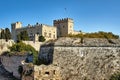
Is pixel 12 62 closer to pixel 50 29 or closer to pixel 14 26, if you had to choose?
pixel 50 29

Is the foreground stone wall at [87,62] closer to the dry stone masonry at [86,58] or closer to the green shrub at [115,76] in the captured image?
the dry stone masonry at [86,58]

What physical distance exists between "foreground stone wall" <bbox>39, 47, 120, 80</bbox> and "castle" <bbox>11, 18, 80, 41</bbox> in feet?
141

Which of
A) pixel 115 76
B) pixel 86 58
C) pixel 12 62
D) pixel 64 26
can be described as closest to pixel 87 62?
pixel 86 58

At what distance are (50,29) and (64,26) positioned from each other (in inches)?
186

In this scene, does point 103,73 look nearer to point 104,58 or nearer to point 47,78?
point 104,58

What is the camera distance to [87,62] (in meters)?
20.4

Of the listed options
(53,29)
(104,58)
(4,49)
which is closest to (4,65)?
(4,49)

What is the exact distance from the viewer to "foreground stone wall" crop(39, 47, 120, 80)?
1975cm

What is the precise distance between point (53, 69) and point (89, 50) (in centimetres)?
269

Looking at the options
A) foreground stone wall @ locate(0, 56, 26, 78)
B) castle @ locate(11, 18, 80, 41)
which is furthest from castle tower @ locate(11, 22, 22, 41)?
foreground stone wall @ locate(0, 56, 26, 78)

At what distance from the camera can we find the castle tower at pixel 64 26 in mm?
69688

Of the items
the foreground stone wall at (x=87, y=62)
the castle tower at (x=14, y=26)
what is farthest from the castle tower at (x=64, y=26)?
the foreground stone wall at (x=87, y=62)

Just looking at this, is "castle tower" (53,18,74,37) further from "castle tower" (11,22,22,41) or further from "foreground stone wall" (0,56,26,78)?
"foreground stone wall" (0,56,26,78)

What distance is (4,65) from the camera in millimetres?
36562
